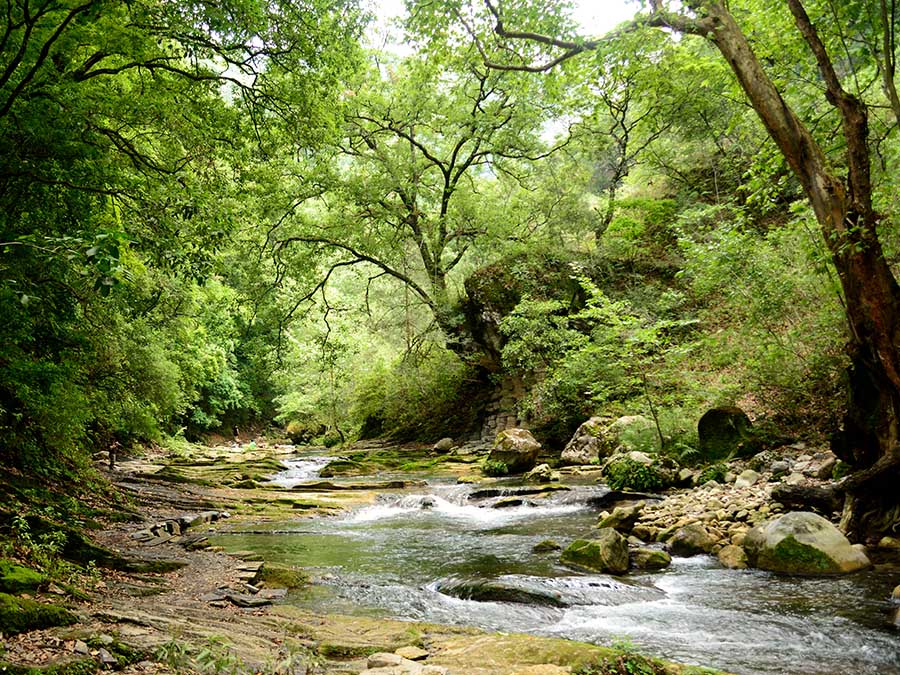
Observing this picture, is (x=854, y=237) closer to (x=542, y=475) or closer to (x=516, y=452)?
(x=542, y=475)

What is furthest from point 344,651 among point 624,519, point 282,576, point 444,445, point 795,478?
point 444,445

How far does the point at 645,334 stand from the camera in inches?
446

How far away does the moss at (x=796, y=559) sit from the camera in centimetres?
592

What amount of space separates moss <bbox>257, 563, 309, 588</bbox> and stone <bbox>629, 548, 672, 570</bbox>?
3875 mm

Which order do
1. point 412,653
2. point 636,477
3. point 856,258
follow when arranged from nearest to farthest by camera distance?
point 412,653
point 856,258
point 636,477

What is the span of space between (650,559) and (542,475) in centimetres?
693

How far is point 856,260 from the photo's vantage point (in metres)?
5.84

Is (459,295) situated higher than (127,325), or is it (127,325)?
(459,295)

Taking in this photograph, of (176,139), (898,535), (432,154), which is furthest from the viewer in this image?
(432,154)

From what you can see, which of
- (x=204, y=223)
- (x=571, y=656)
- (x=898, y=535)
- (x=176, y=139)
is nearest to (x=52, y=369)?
(x=204, y=223)

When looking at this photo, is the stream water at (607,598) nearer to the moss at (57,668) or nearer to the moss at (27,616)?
the moss at (27,616)

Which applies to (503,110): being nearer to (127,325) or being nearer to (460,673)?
(127,325)

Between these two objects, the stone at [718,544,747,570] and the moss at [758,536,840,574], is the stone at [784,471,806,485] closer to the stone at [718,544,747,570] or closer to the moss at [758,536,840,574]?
the stone at [718,544,747,570]

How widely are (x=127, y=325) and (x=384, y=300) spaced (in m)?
13.3
